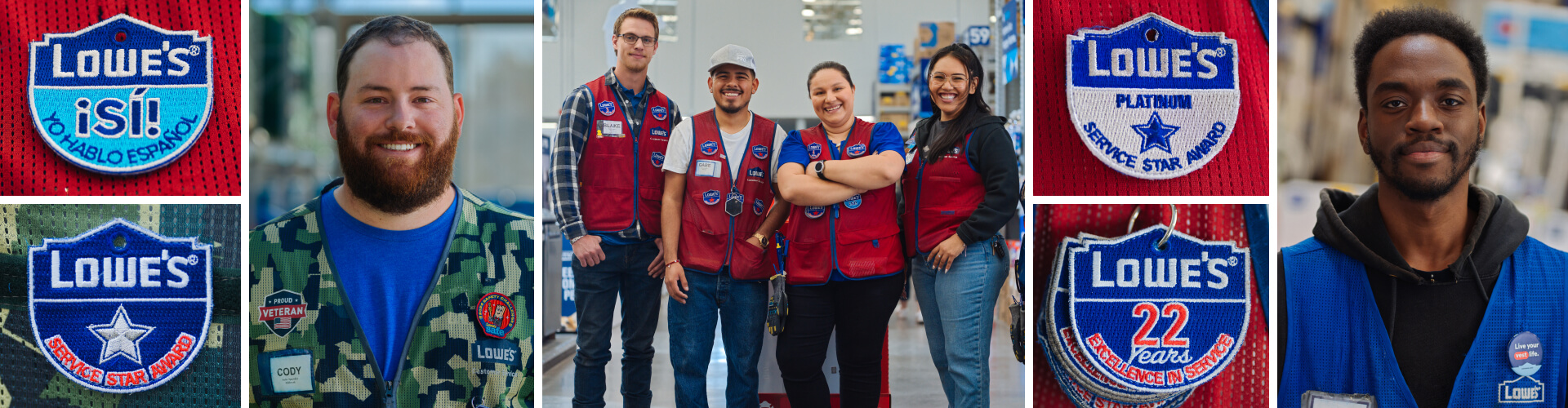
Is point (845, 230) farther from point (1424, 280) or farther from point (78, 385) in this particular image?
point (78, 385)

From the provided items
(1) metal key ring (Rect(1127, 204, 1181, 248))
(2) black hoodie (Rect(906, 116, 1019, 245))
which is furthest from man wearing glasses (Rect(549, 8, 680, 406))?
(1) metal key ring (Rect(1127, 204, 1181, 248))

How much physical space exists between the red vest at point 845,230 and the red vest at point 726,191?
3.5 inches

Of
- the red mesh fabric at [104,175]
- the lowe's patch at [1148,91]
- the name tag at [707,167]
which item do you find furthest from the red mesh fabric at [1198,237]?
the red mesh fabric at [104,175]

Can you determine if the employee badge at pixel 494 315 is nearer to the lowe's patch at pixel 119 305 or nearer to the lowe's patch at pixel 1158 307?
the lowe's patch at pixel 119 305

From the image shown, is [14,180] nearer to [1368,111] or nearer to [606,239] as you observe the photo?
[606,239]

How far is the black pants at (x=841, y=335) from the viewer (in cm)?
234

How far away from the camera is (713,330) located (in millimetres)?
2387

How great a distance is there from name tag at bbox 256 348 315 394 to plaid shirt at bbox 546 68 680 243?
752 millimetres

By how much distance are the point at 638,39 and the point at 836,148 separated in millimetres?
620

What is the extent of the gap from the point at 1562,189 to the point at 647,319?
2.50 metres

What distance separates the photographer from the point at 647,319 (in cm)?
238

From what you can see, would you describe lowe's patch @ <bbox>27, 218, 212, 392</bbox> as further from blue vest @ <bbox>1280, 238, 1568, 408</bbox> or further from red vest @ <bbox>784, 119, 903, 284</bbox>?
blue vest @ <bbox>1280, 238, 1568, 408</bbox>

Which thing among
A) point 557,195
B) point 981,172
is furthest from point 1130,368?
point 557,195

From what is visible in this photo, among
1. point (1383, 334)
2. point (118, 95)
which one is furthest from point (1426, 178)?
point (118, 95)
